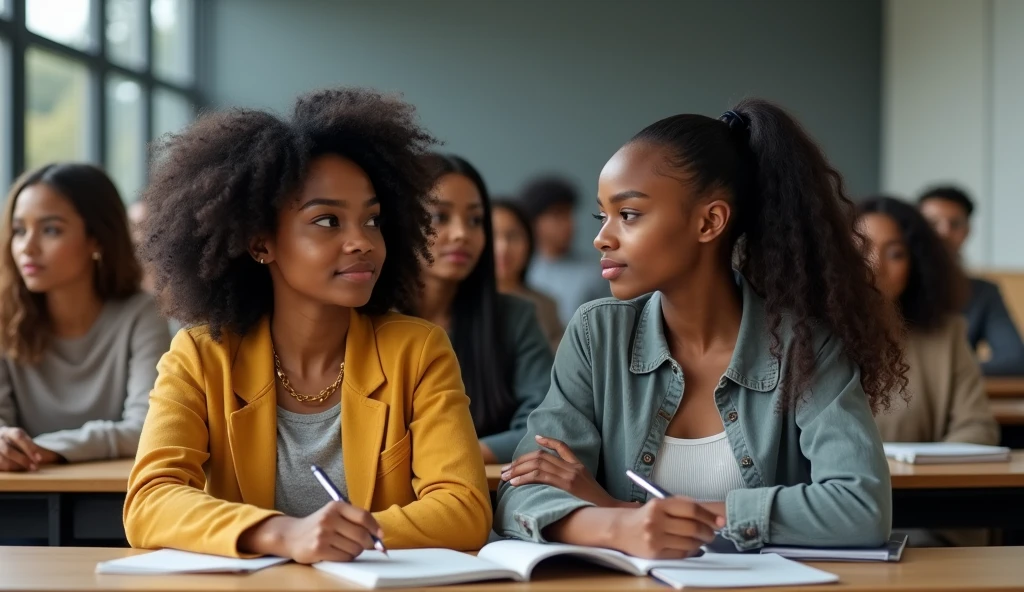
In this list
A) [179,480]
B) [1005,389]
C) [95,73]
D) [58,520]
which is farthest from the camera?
[95,73]

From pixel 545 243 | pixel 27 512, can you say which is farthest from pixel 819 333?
pixel 545 243

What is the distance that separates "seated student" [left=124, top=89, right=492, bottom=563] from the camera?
71.9 inches

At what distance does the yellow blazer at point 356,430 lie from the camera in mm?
1729

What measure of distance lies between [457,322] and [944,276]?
1.37 m

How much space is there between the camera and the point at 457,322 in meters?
3.01

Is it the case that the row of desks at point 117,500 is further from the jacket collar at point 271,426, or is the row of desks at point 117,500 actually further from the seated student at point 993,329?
the seated student at point 993,329

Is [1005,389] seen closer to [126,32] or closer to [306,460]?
[306,460]

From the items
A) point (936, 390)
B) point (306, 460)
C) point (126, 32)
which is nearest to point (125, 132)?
point (126, 32)

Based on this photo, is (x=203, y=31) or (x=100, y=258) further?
(x=203, y=31)

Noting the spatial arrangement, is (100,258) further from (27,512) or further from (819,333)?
(819,333)

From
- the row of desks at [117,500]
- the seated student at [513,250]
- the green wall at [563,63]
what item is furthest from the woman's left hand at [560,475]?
the green wall at [563,63]

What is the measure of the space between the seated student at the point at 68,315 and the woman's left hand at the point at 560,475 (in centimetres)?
131

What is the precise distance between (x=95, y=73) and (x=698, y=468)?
542 cm

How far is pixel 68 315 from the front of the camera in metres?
2.91
